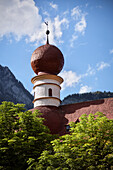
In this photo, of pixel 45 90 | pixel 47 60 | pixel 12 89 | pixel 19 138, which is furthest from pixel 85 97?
pixel 19 138

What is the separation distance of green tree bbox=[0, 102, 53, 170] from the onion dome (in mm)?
7827

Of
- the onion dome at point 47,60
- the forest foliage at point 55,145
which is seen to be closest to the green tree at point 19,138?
the forest foliage at point 55,145

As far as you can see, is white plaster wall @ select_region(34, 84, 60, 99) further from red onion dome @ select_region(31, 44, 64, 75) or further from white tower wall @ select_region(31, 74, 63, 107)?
red onion dome @ select_region(31, 44, 64, 75)

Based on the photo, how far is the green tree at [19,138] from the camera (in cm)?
1416

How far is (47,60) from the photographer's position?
936 inches

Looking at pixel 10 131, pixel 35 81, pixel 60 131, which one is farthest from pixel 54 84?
pixel 10 131

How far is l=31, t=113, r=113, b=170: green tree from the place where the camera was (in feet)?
41.0

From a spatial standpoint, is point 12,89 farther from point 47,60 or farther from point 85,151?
point 85,151

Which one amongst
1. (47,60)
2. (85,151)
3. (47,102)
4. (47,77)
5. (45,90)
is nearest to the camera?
(85,151)

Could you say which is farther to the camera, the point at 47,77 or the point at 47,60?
the point at 47,60

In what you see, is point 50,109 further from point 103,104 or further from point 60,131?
point 103,104

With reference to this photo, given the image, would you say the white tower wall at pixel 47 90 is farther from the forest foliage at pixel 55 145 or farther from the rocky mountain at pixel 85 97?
the rocky mountain at pixel 85 97

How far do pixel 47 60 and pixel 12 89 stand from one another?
7533 cm

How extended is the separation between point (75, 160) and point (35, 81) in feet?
41.5
